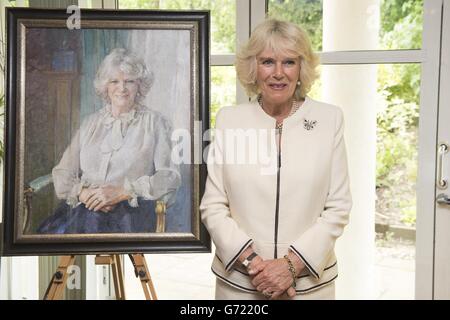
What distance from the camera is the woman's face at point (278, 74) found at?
5.88ft

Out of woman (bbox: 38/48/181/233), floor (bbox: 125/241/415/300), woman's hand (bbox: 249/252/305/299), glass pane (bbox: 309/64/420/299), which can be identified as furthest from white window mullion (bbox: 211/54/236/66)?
woman's hand (bbox: 249/252/305/299)

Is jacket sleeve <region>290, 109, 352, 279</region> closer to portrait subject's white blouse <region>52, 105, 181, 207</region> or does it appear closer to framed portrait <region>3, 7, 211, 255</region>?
framed portrait <region>3, 7, 211, 255</region>

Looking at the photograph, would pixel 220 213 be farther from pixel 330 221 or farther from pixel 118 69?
pixel 118 69

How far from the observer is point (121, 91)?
6.59 ft

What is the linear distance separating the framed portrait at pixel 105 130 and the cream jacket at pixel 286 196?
0.20 m

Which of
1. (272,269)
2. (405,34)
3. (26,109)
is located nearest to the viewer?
(272,269)

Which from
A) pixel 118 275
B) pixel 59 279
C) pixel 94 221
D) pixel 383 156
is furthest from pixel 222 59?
pixel 59 279

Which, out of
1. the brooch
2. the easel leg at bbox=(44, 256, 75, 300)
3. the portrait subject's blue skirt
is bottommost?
the easel leg at bbox=(44, 256, 75, 300)

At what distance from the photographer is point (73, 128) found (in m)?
1.99

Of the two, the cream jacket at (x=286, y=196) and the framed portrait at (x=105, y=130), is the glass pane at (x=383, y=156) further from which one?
the framed portrait at (x=105, y=130)

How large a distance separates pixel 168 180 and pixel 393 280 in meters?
1.28

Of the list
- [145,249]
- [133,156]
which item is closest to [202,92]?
[133,156]

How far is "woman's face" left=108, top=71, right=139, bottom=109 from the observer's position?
6.58 ft

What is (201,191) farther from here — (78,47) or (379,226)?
(379,226)
